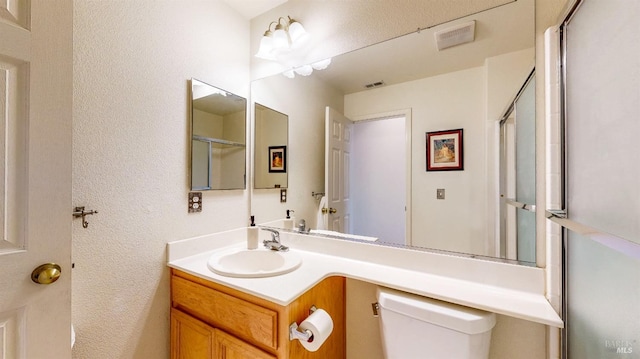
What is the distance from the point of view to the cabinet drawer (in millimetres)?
Result: 938

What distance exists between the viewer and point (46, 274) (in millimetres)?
714

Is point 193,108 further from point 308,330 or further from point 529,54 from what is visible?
point 529,54

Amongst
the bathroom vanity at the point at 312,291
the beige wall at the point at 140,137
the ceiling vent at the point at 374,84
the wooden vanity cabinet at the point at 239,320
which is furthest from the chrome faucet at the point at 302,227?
the ceiling vent at the point at 374,84

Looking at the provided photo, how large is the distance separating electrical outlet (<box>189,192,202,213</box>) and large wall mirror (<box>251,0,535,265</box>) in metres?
0.61

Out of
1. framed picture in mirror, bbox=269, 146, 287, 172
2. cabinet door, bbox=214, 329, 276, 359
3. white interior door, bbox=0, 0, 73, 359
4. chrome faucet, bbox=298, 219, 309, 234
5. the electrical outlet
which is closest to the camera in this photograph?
white interior door, bbox=0, 0, 73, 359

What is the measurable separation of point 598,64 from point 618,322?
0.66m

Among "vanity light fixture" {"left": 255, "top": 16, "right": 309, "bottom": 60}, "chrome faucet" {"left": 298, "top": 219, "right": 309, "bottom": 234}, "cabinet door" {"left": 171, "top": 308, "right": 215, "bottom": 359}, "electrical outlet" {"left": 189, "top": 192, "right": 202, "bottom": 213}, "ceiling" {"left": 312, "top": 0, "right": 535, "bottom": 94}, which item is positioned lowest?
"cabinet door" {"left": 171, "top": 308, "right": 215, "bottom": 359}

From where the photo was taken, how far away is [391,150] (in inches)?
53.0

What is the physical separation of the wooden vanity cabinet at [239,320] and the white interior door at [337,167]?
37cm

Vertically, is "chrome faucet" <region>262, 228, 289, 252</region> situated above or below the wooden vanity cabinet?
above

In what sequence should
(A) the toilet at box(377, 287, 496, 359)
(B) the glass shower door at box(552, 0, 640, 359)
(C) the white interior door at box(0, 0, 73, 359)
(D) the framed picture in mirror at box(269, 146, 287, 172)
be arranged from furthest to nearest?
(D) the framed picture in mirror at box(269, 146, 287, 172) < (A) the toilet at box(377, 287, 496, 359) < (C) the white interior door at box(0, 0, 73, 359) < (B) the glass shower door at box(552, 0, 640, 359)

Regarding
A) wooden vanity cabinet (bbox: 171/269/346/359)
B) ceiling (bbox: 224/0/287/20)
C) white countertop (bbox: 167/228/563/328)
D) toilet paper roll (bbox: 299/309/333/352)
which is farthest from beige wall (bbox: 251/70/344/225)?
toilet paper roll (bbox: 299/309/333/352)

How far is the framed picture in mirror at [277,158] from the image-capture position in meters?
1.70

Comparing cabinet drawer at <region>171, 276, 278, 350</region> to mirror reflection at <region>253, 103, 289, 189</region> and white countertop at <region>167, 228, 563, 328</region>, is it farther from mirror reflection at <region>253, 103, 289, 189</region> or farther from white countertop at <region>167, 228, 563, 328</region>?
mirror reflection at <region>253, 103, 289, 189</region>
